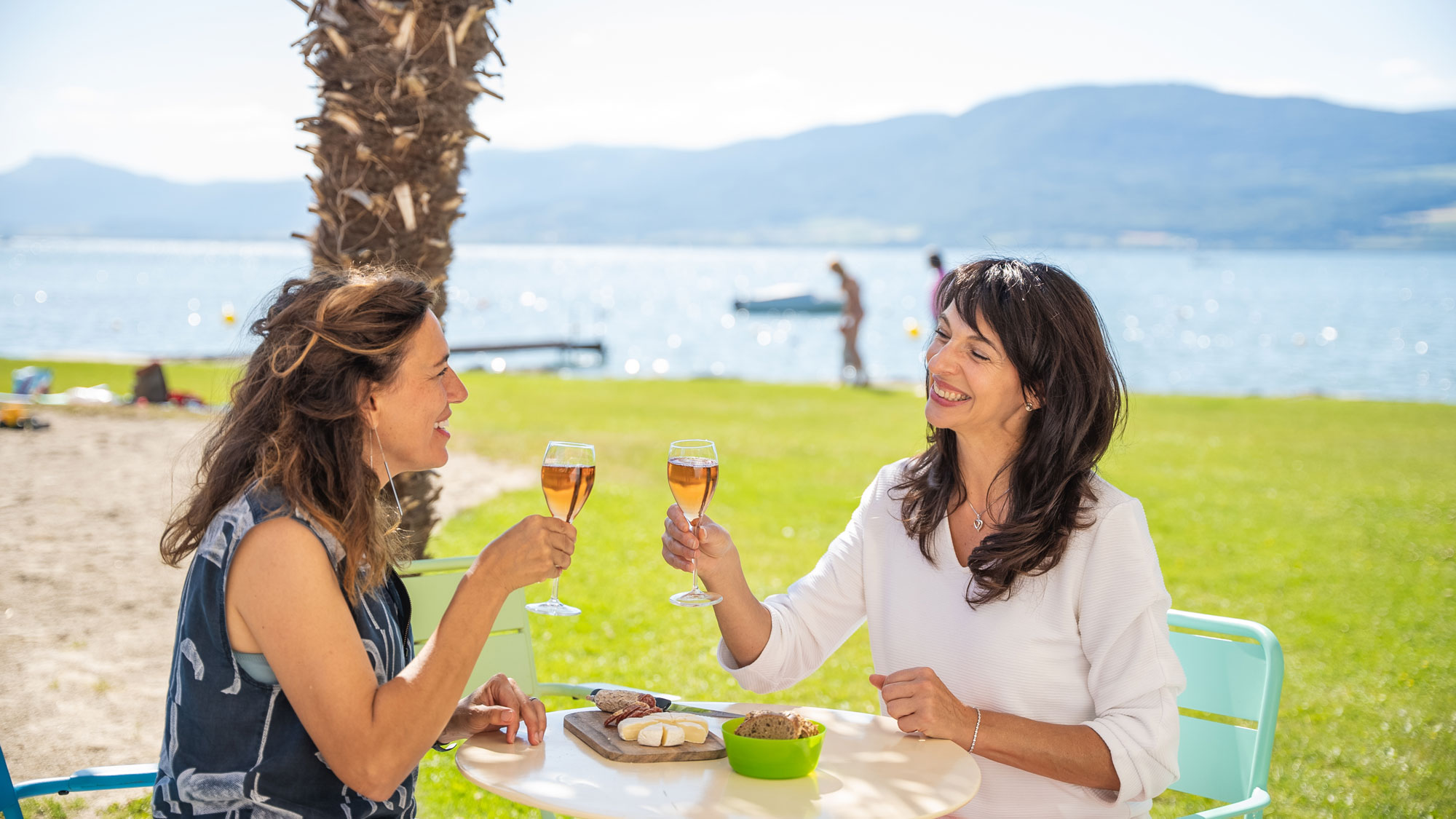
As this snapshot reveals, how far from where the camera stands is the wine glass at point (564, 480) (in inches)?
92.4

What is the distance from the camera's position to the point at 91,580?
25.8 ft

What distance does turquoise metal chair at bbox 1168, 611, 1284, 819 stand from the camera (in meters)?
2.91

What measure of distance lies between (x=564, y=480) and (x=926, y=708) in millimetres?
908

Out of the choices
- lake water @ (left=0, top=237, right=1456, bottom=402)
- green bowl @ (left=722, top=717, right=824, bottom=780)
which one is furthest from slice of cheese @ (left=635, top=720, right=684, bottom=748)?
lake water @ (left=0, top=237, right=1456, bottom=402)

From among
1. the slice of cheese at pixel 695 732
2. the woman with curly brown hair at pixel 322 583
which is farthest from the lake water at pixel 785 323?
the slice of cheese at pixel 695 732

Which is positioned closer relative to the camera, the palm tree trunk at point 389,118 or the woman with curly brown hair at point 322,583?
the woman with curly brown hair at point 322,583

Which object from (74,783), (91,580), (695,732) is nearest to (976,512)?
(695,732)

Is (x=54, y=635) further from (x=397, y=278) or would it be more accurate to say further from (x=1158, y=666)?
(x=1158, y=666)

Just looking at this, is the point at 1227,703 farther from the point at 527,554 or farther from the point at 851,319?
the point at 851,319

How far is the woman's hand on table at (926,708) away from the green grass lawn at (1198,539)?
1.03m

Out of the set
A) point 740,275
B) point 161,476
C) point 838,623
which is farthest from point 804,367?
point 740,275

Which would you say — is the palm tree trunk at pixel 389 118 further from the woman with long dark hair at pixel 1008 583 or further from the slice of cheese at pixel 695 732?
the slice of cheese at pixel 695 732

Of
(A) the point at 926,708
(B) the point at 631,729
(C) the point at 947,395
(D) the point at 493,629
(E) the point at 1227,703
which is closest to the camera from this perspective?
(B) the point at 631,729

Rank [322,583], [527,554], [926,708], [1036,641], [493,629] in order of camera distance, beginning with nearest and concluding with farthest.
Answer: [322,583] → [527,554] → [926,708] → [1036,641] → [493,629]
